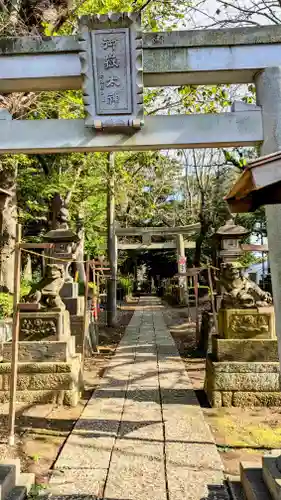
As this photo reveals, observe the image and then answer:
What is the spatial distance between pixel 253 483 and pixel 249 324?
3.64m

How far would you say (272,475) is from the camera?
3.05 m

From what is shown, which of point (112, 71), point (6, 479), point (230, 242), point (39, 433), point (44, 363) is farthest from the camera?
point (230, 242)

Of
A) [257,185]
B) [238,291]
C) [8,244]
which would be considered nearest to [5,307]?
[8,244]

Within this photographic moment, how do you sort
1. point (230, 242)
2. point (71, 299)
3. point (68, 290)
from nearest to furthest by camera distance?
point (230, 242) < point (71, 299) < point (68, 290)

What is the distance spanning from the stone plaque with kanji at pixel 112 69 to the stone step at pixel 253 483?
125 inches

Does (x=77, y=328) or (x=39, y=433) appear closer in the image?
(x=39, y=433)

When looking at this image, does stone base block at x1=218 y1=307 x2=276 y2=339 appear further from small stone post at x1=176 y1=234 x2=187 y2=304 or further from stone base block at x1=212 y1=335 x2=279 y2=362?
small stone post at x1=176 y1=234 x2=187 y2=304

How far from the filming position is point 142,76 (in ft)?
13.6

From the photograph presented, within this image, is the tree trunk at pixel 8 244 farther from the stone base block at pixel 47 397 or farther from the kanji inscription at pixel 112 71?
the kanji inscription at pixel 112 71

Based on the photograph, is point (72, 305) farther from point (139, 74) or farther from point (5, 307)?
point (139, 74)

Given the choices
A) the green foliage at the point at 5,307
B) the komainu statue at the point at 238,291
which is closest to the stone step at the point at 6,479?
the komainu statue at the point at 238,291

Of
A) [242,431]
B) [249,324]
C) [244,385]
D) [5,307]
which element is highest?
[5,307]

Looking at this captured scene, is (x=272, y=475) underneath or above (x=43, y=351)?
underneath

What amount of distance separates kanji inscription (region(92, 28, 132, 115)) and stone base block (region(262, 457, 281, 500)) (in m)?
3.26
